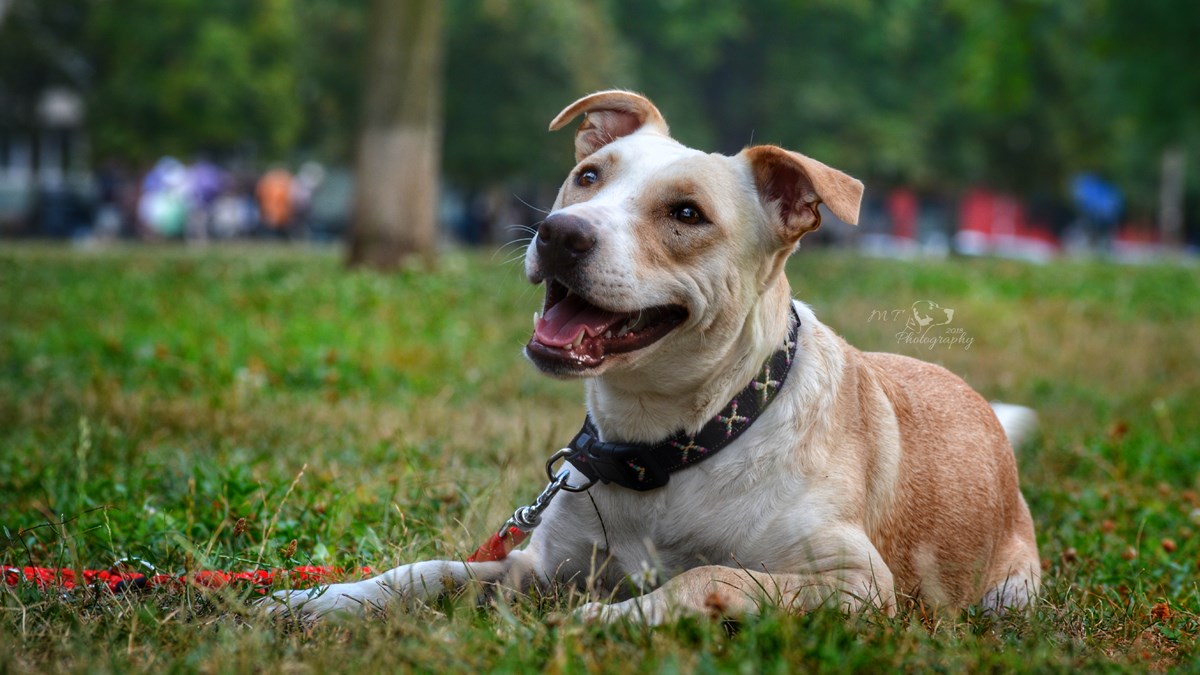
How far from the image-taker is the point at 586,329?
12.3 ft

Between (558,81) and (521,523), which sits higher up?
(521,523)

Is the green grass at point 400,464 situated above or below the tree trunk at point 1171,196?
above

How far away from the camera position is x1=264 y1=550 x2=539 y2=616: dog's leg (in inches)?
141

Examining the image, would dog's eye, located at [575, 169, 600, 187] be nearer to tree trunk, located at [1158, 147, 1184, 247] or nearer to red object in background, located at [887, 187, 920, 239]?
tree trunk, located at [1158, 147, 1184, 247]

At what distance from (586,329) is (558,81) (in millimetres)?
36806

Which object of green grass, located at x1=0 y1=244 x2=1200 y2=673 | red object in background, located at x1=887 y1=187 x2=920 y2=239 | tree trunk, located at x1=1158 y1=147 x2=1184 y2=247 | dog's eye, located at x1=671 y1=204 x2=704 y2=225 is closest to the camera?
green grass, located at x1=0 y1=244 x2=1200 y2=673

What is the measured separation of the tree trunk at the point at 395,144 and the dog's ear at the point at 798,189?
11376mm

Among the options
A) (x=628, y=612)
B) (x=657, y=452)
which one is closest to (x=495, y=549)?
(x=657, y=452)

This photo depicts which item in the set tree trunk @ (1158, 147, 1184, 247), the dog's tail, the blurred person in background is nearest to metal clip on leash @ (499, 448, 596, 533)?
the dog's tail

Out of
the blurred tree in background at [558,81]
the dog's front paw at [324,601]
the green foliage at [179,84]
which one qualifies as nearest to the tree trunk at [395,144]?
the dog's front paw at [324,601]

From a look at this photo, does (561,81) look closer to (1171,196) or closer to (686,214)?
(1171,196)

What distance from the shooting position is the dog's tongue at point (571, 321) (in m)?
3.75

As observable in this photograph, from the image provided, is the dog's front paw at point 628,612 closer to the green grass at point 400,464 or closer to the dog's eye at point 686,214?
the green grass at point 400,464

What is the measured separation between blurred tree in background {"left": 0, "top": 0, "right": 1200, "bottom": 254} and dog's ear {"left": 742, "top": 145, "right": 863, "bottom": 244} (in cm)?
3420
